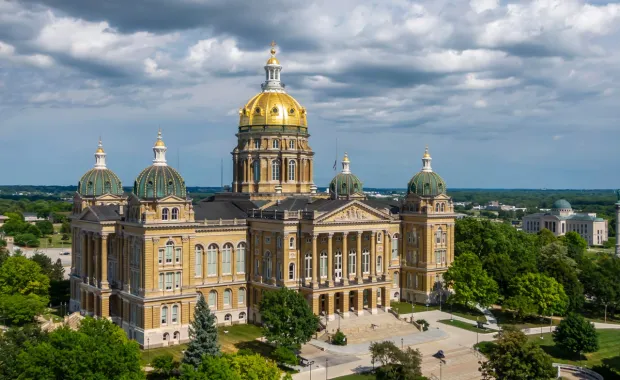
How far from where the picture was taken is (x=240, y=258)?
→ 79.5 meters

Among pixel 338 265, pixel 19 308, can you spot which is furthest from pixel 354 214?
pixel 19 308

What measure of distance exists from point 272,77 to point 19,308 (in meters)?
46.6

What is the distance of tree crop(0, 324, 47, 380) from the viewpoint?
49031mm

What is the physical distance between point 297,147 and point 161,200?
27738 mm

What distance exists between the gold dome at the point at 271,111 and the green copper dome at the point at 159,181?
20847 mm

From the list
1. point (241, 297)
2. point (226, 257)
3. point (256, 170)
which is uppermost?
point (256, 170)

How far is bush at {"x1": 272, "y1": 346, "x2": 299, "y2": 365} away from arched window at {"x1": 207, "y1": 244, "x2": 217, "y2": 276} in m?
19.8

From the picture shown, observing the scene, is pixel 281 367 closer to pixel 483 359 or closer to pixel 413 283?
pixel 483 359

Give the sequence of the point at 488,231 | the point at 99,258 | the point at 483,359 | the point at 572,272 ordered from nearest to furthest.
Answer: the point at 483,359 < the point at 99,258 < the point at 572,272 < the point at 488,231

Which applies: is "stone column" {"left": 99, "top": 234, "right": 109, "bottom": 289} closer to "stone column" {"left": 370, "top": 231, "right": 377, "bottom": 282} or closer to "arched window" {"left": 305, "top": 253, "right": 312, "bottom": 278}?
"arched window" {"left": 305, "top": 253, "right": 312, "bottom": 278}

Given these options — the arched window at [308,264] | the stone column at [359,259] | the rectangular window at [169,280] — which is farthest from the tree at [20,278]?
the stone column at [359,259]

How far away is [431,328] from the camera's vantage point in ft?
250

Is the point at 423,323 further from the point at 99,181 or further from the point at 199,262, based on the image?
the point at 99,181

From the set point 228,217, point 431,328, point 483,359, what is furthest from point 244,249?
point 483,359
